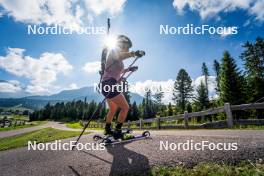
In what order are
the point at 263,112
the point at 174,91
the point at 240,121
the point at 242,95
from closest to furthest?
1. the point at 240,121
2. the point at 263,112
3. the point at 242,95
4. the point at 174,91

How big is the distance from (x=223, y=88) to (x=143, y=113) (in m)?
46.3

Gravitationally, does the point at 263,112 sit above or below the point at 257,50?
below

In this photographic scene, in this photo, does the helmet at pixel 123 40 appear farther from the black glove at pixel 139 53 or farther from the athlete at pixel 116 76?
the black glove at pixel 139 53

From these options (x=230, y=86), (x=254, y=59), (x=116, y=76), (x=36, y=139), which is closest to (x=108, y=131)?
(x=116, y=76)

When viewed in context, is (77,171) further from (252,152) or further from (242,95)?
(242,95)

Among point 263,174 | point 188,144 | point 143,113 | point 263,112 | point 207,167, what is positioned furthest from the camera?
point 143,113

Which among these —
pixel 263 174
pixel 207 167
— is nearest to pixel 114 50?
pixel 207 167

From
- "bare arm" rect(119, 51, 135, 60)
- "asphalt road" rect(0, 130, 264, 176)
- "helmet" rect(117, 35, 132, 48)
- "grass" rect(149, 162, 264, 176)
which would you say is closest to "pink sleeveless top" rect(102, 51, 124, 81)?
"bare arm" rect(119, 51, 135, 60)

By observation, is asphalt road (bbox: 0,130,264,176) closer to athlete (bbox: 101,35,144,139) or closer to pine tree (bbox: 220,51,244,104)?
athlete (bbox: 101,35,144,139)

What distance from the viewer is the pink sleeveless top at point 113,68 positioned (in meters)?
4.78

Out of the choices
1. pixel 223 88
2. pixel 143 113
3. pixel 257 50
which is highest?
pixel 257 50

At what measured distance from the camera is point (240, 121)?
28.9 feet

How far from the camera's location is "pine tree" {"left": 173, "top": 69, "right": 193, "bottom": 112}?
56.1 meters

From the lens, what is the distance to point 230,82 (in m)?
32.6
